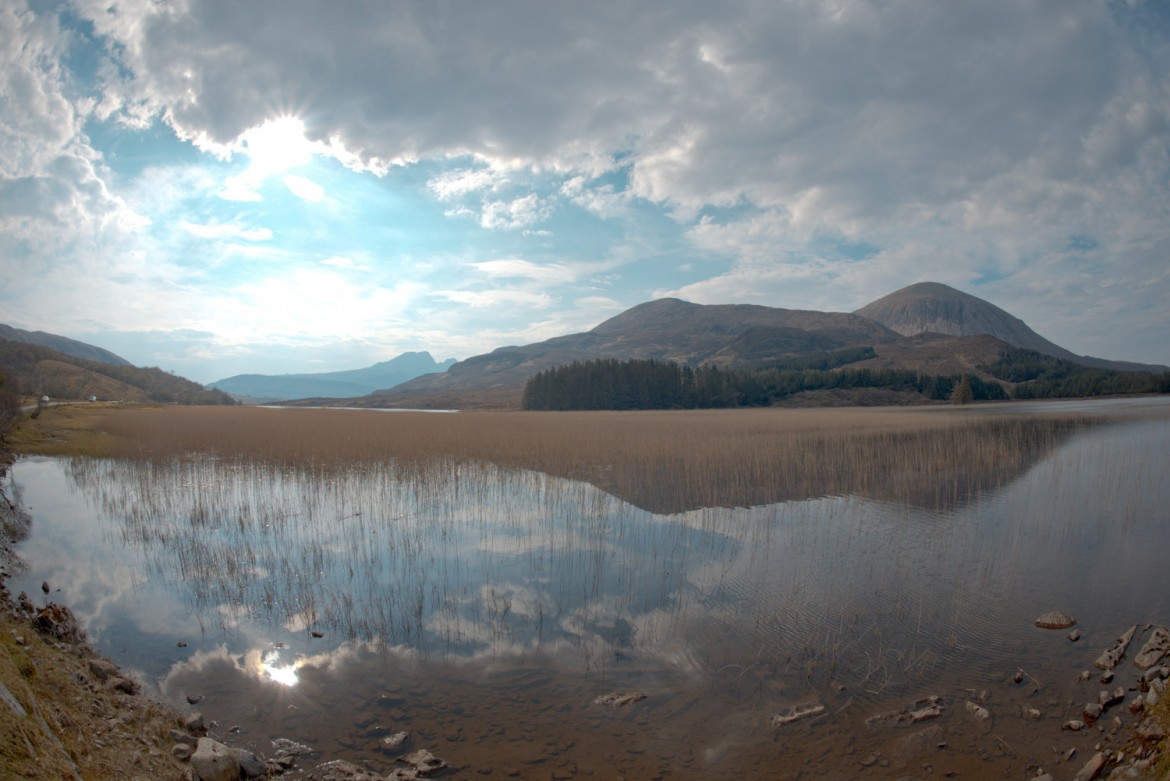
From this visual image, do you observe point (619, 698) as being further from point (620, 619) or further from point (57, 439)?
point (57, 439)

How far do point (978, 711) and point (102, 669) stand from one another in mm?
8976

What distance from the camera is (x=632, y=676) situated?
20.9 ft

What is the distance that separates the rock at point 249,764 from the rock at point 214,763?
4 centimetres

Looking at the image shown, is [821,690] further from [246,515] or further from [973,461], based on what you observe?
[973,461]

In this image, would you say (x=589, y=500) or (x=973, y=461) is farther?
(x=973, y=461)

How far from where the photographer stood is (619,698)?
5.89m

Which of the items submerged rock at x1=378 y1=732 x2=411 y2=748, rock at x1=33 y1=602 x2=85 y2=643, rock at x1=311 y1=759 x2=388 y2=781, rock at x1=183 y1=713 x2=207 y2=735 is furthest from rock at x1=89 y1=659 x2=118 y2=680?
submerged rock at x1=378 y1=732 x2=411 y2=748

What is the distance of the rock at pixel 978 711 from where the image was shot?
5496mm

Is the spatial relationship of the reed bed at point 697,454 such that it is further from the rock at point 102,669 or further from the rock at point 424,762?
the rock at point 102,669

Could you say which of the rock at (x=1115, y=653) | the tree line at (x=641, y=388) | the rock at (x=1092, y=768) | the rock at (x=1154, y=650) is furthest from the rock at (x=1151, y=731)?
the tree line at (x=641, y=388)

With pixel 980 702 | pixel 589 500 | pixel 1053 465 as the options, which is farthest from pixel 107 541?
pixel 1053 465

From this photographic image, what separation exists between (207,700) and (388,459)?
16877 millimetres

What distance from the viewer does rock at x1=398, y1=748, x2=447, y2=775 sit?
15.7 feet

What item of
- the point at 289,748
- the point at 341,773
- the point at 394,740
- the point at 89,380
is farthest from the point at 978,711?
the point at 89,380
